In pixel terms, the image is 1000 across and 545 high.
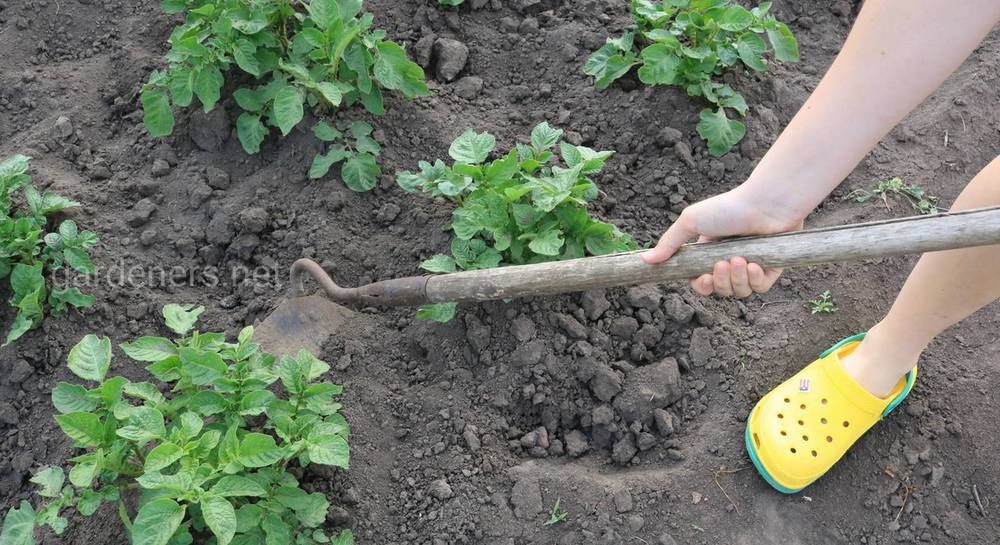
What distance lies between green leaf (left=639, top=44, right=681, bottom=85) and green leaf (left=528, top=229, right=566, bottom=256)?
2.65 ft

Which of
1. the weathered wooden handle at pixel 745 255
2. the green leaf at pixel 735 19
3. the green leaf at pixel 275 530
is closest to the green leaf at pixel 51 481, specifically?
the green leaf at pixel 275 530

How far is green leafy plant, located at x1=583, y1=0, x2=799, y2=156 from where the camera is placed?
8.96ft

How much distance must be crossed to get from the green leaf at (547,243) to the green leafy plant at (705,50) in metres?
0.82

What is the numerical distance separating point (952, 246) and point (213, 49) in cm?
224

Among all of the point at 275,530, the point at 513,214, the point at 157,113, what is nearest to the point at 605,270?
the point at 513,214

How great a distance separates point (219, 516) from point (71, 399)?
0.57 m

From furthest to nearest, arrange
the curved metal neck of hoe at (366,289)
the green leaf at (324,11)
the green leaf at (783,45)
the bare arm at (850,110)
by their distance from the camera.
→ the green leaf at (783,45) → the green leaf at (324,11) → the curved metal neck of hoe at (366,289) → the bare arm at (850,110)

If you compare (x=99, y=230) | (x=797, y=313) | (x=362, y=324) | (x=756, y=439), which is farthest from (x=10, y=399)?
(x=797, y=313)

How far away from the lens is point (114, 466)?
1898mm

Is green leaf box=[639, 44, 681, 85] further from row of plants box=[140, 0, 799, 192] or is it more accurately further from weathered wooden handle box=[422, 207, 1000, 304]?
weathered wooden handle box=[422, 207, 1000, 304]

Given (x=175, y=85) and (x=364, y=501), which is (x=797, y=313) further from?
(x=175, y=85)

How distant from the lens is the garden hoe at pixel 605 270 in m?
1.63

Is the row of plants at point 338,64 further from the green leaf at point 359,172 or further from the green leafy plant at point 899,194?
the green leafy plant at point 899,194

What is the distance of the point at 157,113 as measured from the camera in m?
2.74
